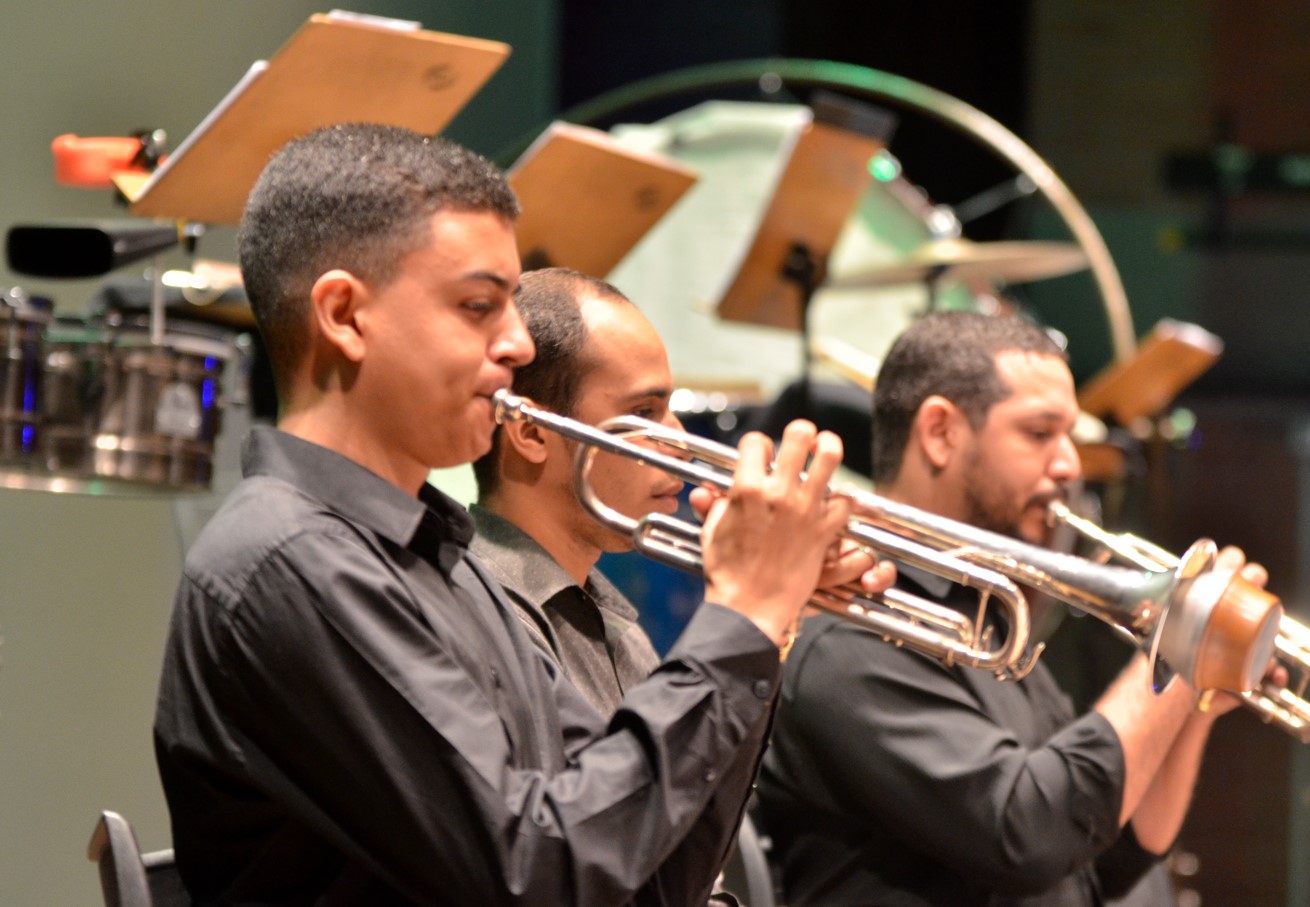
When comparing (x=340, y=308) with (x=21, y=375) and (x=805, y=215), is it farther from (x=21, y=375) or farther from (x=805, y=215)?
(x=805, y=215)

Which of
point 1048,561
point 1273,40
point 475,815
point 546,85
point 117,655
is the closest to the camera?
point 475,815

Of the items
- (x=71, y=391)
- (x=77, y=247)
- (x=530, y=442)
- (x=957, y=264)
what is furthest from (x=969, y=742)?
(x=957, y=264)

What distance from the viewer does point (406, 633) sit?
1675 mm

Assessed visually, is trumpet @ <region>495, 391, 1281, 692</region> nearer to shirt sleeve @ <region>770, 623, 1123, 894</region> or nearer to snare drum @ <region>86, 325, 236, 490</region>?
shirt sleeve @ <region>770, 623, 1123, 894</region>

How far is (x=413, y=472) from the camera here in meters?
1.87

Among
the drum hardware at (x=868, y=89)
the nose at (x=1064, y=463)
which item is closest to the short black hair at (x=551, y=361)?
the nose at (x=1064, y=463)

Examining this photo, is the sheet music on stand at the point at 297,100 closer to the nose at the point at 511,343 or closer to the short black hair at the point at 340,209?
the short black hair at the point at 340,209

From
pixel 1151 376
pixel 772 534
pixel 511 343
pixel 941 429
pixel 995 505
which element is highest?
pixel 511 343

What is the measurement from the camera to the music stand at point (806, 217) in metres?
5.11

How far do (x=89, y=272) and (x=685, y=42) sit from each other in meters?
4.99

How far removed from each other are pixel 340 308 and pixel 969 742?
153 cm

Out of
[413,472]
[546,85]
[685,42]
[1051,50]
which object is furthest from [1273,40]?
[413,472]

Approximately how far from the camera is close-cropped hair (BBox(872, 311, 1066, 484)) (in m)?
3.40

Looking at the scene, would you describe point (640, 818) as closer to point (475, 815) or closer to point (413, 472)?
point (475, 815)
